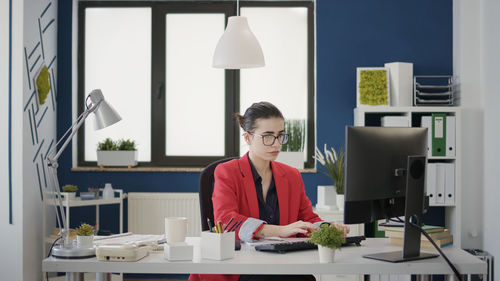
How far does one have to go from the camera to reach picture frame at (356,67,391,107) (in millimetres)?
3975

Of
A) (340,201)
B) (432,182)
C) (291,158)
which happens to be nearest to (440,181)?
Result: (432,182)

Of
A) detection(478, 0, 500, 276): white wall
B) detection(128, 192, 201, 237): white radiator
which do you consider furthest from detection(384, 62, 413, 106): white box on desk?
detection(128, 192, 201, 237): white radiator

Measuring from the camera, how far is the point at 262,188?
96.2 inches

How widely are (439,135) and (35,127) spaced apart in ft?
9.85

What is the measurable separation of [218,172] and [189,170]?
2.04 metres

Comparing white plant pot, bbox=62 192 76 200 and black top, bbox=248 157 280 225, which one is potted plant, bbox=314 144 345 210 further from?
white plant pot, bbox=62 192 76 200

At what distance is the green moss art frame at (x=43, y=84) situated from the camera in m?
3.96

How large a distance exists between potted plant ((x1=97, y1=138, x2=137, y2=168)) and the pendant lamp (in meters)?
1.74

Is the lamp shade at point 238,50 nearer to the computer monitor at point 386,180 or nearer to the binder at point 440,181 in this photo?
the computer monitor at point 386,180

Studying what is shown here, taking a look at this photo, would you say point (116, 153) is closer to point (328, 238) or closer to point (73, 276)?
point (73, 276)

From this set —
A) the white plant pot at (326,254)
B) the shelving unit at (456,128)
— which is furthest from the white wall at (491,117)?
the white plant pot at (326,254)

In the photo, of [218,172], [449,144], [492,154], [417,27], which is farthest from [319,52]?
[218,172]

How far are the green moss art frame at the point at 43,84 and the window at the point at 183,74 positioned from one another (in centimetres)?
50

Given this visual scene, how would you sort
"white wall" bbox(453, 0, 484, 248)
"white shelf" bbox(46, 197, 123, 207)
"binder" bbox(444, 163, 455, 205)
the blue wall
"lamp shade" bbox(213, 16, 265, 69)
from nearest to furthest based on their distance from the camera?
"lamp shade" bbox(213, 16, 265, 69) < "white shelf" bbox(46, 197, 123, 207) < "binder" bbox(444, 163, 455, 205) < "white wall" bbox(453, 0, 484, 248) < the blue wall
